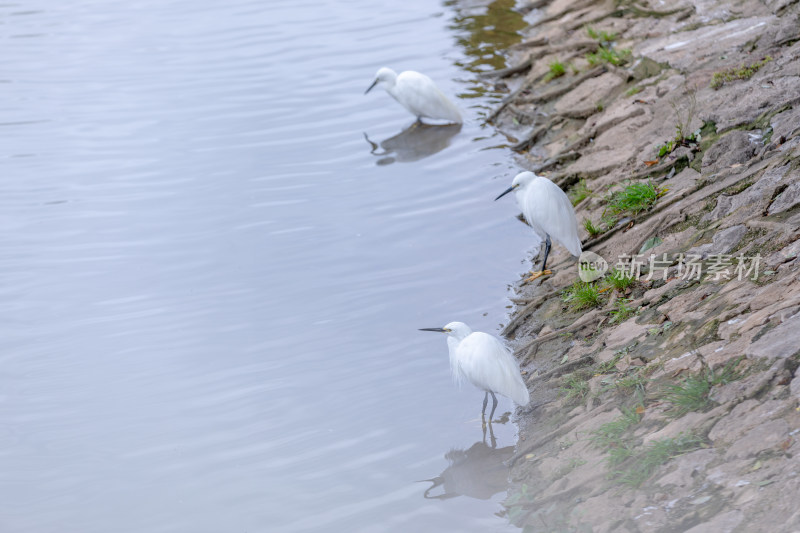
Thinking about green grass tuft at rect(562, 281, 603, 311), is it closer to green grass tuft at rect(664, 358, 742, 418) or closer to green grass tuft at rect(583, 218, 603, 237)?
green grass tuft at rect(583, 218, 603, 237)

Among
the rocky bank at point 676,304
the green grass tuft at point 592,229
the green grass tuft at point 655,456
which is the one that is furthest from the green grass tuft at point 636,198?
the green grass tuft at point 655,456

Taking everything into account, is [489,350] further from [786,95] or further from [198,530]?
[786,95]

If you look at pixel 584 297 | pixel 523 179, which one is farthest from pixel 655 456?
pixel 523 179

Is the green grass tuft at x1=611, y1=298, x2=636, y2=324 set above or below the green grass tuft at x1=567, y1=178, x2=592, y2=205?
above

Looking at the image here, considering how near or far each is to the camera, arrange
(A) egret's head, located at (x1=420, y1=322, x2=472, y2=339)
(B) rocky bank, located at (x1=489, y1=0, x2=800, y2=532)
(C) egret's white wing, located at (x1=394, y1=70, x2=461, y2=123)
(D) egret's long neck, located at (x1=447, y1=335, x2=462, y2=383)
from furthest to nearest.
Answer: (C) egret's white wing, located at (x1=394, y1=70, x2=461, y2=123), (A) egret's head, located at (x1=420, y1=322, x2=472, y2=339), (D) egret's long neck, located at (x1=447, y1=335, x2=462, y2=383), (B) rocky bank, located at (x1=489, y1=0, x2=800, y2=532)

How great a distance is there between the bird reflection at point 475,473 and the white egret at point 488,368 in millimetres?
337

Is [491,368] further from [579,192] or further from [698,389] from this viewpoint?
[579,192]

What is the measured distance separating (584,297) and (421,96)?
17.2 ft

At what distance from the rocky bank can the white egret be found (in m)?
0.27

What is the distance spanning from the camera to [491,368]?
17.1 ft

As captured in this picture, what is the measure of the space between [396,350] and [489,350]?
4.26ft

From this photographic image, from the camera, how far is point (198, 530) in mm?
4773

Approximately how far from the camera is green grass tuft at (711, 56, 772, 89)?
766 cm

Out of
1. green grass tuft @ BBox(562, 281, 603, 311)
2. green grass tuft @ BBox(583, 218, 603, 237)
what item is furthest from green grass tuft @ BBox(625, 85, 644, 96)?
green grass tuft @ BBox(562, 281, 603, 311)
